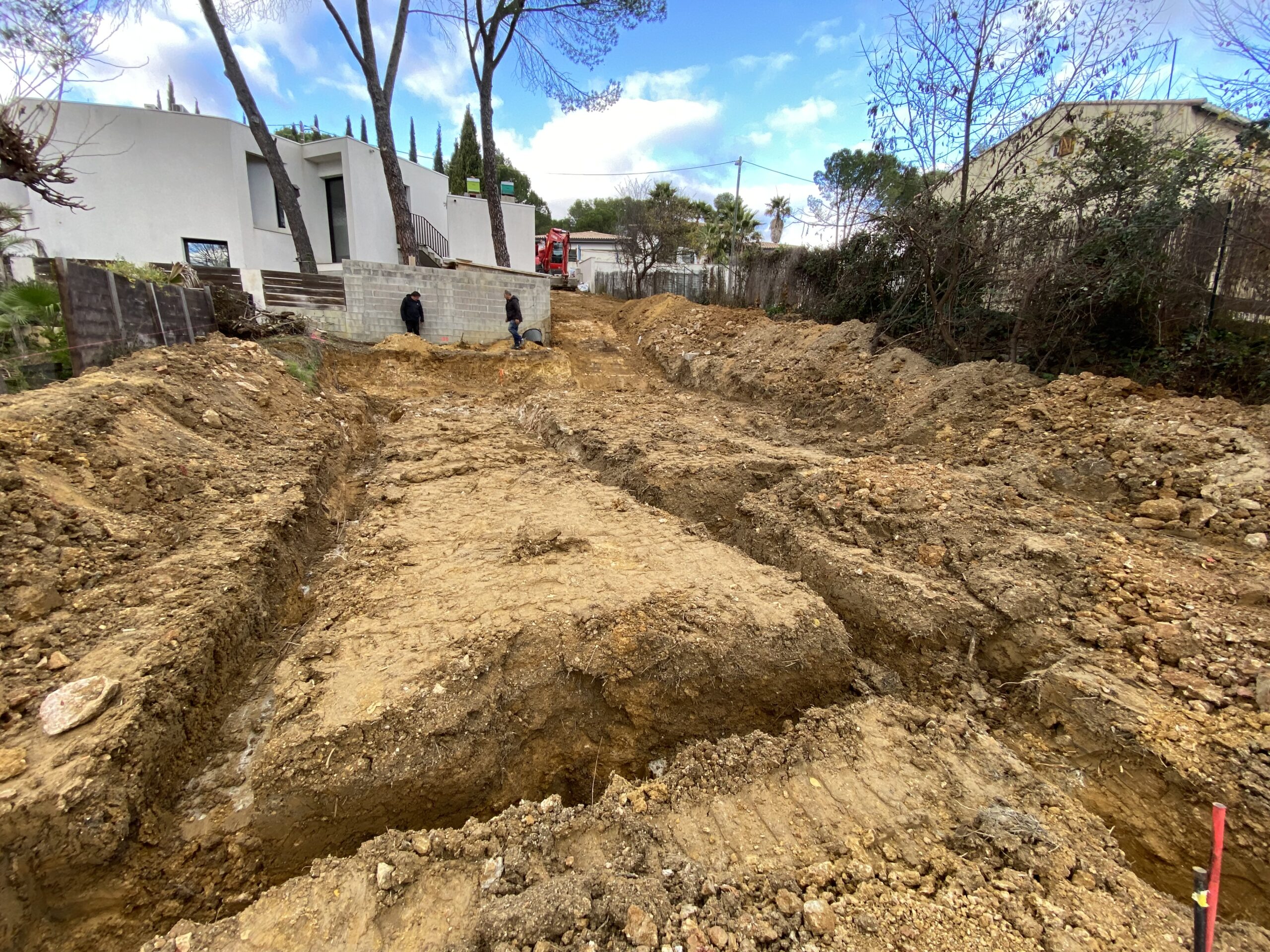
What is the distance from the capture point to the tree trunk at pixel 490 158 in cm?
1550

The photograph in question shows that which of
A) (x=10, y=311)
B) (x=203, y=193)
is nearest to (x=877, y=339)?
(x=10, y=311)

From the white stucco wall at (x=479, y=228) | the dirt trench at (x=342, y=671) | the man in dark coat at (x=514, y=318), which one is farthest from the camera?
→ the white stucco wall at (x=479, y=228)

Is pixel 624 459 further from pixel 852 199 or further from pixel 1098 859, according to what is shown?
pixel 852 199

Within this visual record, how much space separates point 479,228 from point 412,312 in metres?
9.99

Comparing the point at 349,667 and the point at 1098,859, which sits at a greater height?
the point at 349,667

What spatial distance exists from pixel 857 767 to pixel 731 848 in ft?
2.67

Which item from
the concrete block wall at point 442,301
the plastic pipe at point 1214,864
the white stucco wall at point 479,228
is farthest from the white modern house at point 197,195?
the plastic pipe at point 1214,864

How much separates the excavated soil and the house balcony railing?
541 inches

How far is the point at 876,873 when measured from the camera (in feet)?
6.97

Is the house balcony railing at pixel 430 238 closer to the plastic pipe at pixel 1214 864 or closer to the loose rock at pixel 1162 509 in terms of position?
the loose rock at pixel 1162 509

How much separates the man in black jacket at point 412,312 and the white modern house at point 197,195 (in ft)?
21.9

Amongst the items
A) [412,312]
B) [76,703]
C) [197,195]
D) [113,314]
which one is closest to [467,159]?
[197,195]

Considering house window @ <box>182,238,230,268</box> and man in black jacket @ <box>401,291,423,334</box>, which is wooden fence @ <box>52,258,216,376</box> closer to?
man in black jacket @ <box>401,291,423,334</box>

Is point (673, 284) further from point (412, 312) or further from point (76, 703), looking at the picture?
point (76, 703)
